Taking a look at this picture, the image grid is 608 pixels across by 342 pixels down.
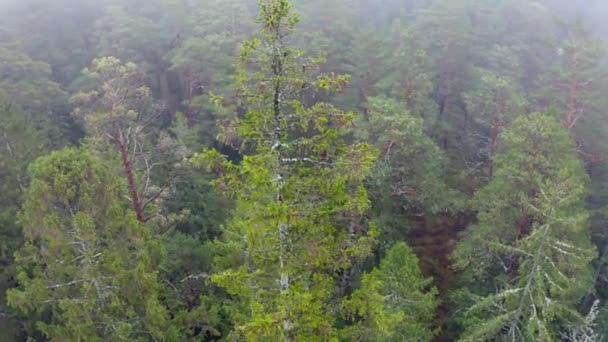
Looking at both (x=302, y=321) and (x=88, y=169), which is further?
(x=88, y=169)

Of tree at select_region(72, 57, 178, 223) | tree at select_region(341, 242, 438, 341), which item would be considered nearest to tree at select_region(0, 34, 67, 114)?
tree at select_region(72, 57, 178, 223)

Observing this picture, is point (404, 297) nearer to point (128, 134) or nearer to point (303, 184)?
point (303, 184)

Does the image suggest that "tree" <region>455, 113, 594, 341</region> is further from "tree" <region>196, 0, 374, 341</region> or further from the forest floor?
"tree" <region>196, 0, 374, 341</region>

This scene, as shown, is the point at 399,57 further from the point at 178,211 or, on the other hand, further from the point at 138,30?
the point at 138,30

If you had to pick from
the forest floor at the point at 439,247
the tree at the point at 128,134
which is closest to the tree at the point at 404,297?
the forest floor at the point at 439,247

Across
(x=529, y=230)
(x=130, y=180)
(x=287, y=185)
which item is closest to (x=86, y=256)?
(x=130, y=180)

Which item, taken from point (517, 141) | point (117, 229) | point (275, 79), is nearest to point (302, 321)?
point (275, 79)

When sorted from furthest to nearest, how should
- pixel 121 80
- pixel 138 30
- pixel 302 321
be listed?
pixel 138 30 → pixel 121 80 → pixel 302 321
